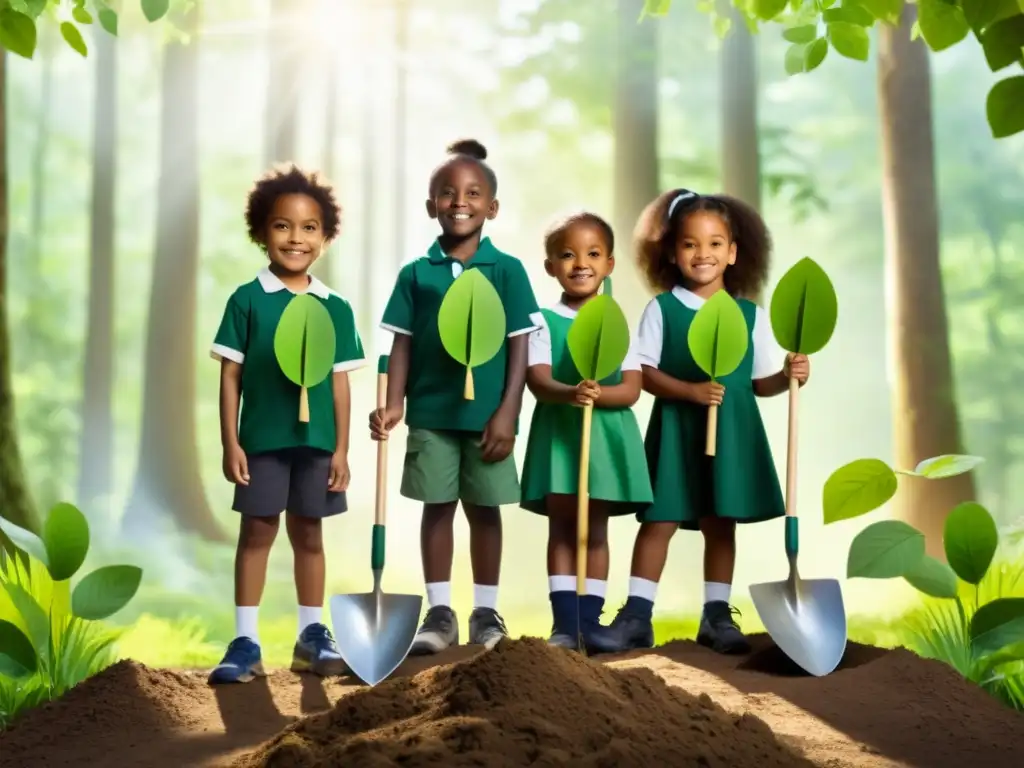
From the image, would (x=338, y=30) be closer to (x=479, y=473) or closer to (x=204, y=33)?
(x=204, y=33)

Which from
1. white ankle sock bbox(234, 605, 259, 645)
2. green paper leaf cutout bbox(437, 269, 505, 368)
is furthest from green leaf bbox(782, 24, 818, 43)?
white ankle sock bbox(234, 605, 259, 645)

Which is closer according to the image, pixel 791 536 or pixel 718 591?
pixel 791 536

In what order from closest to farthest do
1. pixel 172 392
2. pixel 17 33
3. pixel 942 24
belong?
pixel 942 24
pixel 17 33
pixel 172 392

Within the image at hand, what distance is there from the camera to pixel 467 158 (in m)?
3.77

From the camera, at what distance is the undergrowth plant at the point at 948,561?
351cm

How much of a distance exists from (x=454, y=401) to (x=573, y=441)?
39 centimetres

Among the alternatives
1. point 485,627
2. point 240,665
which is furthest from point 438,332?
point 240,665

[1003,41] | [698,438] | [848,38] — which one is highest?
[848,38]

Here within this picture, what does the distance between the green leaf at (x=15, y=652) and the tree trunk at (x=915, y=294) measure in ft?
12.8

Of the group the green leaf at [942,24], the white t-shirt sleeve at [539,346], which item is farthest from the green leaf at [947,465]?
the green leaf at [942,24]

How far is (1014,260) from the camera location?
9.73 m

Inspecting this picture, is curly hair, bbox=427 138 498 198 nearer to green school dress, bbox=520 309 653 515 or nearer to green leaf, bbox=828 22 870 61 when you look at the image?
green school dress, bbox=520 309 653 515

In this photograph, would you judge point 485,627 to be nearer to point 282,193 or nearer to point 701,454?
point 701,454

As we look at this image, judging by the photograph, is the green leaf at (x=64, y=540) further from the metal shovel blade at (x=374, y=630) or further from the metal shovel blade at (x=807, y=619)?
the metal shovel blade at (x=807, y=619)
